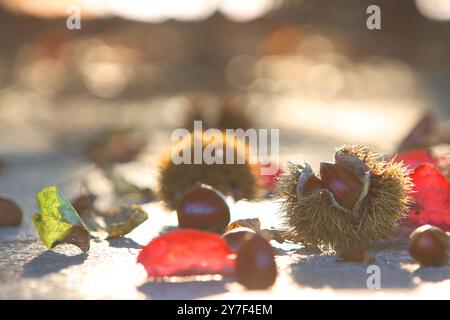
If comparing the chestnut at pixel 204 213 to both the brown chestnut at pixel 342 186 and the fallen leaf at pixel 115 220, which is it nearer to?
the fallen leaf at pixel 115 220

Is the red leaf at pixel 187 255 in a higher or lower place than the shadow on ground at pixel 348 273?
higher

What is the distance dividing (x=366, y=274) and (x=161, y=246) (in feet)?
1.67

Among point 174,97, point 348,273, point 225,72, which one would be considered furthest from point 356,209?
point 225,72

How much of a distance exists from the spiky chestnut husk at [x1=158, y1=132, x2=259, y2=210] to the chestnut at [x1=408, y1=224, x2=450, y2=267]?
102 cm

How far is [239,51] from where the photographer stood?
66.0 feet

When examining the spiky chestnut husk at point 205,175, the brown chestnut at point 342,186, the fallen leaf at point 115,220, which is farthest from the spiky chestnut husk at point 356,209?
the spiky chestnut husk at point 205,175

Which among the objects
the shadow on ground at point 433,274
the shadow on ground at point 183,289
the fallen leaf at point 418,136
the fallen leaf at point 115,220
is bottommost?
the shadow on ground at point 183,289

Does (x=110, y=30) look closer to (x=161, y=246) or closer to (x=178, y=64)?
(x=178, y=64)

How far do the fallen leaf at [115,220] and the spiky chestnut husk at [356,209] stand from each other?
0.51 metres

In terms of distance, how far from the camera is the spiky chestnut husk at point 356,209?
216 centimetres

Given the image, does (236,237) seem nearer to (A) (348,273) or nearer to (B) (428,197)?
(A) (348,273)

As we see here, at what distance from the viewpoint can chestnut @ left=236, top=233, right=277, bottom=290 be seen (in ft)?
6.37

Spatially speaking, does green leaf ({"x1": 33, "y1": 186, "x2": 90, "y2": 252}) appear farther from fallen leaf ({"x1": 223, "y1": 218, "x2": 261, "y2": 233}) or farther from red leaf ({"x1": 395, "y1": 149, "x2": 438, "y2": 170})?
red leaf ({"x1": 395, "y1": 149, "x2": 438, "y2": 170})

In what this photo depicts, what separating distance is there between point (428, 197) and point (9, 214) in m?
1.39
